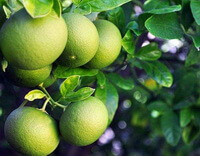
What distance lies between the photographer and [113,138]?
3.92 meters

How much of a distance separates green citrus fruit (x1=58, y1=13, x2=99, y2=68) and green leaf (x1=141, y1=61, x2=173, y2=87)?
54cm

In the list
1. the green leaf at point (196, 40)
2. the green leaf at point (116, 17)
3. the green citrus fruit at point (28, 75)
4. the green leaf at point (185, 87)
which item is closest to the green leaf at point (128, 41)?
the green leaf at point (116, 17)

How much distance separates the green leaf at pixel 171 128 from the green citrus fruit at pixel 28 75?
95 centimetres

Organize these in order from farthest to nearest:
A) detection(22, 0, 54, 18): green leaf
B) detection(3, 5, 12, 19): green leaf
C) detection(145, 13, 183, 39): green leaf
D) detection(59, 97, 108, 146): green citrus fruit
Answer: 1. detection(145, 13, 183, 39): green leaf
2. detection(59, 97, 108, 146): green citrus fruit
3. detection(3, 5, 12, 19): green leaf
4. detection(22, 0, 54, 18): green leaf

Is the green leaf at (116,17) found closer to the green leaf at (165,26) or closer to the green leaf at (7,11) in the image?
the green leaf at (165,26)

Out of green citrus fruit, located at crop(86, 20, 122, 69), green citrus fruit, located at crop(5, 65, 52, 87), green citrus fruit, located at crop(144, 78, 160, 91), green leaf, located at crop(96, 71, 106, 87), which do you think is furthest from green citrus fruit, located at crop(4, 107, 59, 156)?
green citrus fruit, located at crop(144, 78, 160, 91)

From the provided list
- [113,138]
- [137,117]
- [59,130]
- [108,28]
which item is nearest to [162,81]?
[108,28]

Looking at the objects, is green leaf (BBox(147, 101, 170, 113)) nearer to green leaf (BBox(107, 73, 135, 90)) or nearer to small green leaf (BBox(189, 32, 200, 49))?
green leaf (BBox(107, 73, 135, 90))

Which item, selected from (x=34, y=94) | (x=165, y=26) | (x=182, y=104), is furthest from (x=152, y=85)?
(x=34, y=94)

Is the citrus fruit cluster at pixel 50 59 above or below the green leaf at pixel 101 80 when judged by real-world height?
above

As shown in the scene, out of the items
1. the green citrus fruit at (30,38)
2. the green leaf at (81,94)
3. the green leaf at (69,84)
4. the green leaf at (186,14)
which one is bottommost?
the green leaf at (186,14)

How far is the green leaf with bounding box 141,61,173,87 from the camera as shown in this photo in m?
1.77

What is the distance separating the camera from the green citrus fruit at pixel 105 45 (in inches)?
54.9

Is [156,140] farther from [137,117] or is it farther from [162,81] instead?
[162,81]
